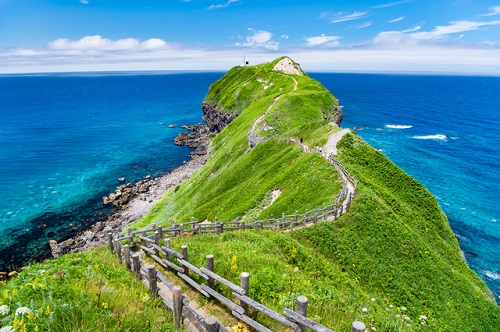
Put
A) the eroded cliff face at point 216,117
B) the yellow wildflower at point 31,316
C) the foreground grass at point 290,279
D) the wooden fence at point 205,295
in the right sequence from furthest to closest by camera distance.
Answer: the eroded cliff face at point 216,117 → the foreground grass at point 290,279 → the wooden fence at point 205,295 → the yellow wildflower at point 31,316

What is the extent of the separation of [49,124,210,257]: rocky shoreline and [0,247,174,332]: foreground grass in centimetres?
4095

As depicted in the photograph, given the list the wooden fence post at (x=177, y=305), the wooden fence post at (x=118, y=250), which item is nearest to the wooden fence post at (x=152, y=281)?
the wooden fence post at (x=177, y=305)

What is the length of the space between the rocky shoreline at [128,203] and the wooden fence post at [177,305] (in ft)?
142

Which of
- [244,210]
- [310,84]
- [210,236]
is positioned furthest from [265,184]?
[310,84]

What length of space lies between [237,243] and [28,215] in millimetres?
57216

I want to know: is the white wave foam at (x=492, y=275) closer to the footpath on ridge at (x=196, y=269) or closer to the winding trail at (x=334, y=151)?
the winding trail at (x=334, y=151)

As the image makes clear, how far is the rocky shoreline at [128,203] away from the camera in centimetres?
4805

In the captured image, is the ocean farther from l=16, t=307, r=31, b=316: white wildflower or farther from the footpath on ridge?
l=16, t=307, r=31, b=316: white wildflower

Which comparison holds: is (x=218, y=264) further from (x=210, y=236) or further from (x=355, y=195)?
(x=355, y=195)

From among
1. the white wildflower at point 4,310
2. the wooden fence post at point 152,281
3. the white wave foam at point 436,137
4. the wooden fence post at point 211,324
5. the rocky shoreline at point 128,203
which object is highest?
the white wildflower at point 4,310

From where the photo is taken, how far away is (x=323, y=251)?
2122 cm

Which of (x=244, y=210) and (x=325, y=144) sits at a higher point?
(x=325, y=144)

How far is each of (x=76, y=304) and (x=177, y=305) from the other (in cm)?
281

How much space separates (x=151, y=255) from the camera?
50.9 feet
